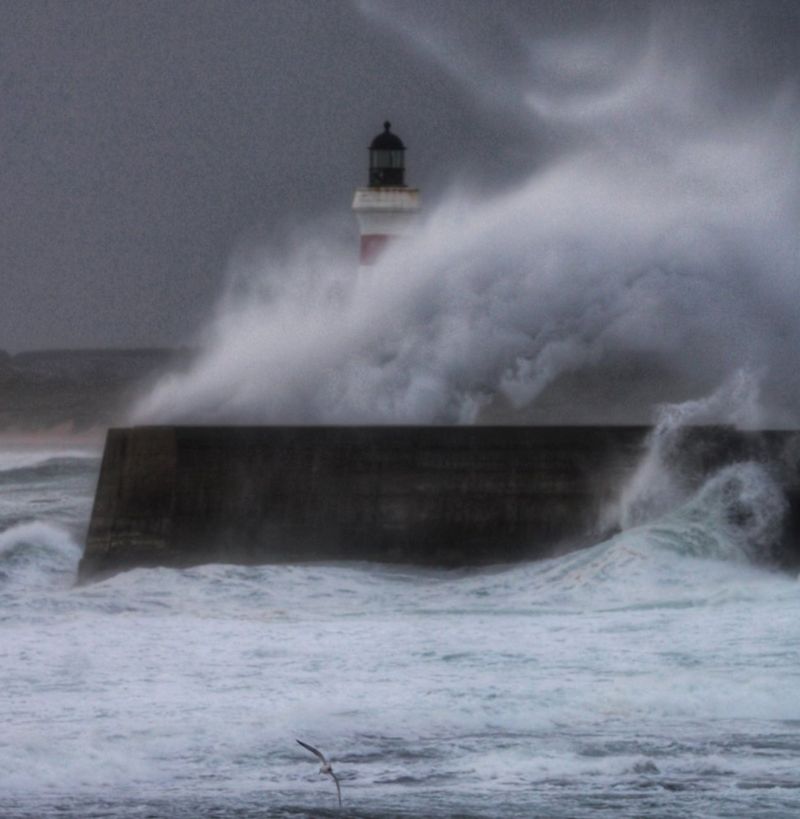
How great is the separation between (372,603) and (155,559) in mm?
1636

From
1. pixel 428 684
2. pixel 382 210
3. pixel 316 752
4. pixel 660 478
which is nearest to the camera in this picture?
pixel 316 752

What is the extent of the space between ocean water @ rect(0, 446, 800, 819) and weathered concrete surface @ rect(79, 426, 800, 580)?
195 mm

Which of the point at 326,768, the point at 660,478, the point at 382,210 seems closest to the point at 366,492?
the point at 660,478

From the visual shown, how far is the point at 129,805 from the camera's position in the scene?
565 centimetres

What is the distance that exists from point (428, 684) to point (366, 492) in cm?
363

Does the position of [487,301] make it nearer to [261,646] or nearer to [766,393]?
[766,393]

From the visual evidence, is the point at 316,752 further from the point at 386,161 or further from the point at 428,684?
the point at 386,161

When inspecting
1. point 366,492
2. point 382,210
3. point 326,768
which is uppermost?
point 382,210

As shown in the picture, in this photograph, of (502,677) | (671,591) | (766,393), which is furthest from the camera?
(766,393)

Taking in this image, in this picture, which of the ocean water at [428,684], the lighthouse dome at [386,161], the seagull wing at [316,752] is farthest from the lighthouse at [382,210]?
the seagull wing at [316,752]

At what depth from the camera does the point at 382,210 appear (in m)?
20.1

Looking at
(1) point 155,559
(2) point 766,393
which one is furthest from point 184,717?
(2) point 766,393

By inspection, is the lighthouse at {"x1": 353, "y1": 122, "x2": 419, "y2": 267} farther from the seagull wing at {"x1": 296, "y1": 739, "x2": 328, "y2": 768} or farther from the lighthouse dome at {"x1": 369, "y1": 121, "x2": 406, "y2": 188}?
the seagull wing at {"x1": 296, "y1": 739, "x2": 328, "y2": 768}

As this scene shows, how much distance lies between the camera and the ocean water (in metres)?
5.79
